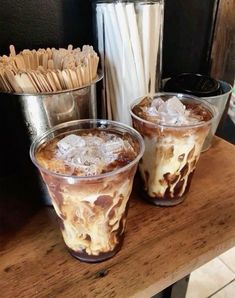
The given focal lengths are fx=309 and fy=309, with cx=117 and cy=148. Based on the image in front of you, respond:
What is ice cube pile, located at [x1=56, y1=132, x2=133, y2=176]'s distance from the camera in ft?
1.57

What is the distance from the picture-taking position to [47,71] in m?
0.57

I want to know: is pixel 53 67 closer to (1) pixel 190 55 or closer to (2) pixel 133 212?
(2) pixel 133 212

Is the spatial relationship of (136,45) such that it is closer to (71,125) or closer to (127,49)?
(127,49)

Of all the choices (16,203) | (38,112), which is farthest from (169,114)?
(16,203)

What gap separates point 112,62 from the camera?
2.34 feet

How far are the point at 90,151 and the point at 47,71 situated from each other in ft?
0.58

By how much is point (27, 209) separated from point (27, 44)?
0.38 meters

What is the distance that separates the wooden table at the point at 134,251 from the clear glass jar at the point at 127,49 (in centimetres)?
24

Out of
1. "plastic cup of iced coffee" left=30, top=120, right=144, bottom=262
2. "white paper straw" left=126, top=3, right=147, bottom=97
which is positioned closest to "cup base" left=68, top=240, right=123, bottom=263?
"plastic cup of iced coffee" left=30, top=120, right=144, bottom=262

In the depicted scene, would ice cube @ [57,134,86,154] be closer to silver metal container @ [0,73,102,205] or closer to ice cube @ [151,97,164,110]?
silver metal container @ [0,73,102,205]

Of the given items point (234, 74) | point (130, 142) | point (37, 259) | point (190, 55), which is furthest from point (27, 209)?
point (234, 74)

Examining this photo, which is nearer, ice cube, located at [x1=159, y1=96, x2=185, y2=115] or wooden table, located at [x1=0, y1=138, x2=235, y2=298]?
wooden table, located at [x1=0, y1=138, x2=235, y2=298]

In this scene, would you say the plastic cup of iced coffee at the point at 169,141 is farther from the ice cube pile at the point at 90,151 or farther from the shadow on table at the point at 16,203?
the shadow on table at the point at 16,203

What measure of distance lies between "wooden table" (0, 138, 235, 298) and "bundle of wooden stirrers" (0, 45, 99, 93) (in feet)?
0.87
